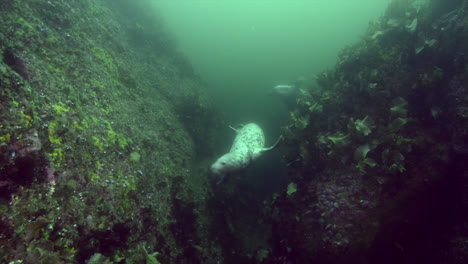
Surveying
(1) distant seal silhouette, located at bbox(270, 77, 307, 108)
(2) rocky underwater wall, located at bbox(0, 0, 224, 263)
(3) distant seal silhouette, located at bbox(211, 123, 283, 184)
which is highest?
(1) distant seal silhouette, located at bbox(270, 77, 307, 108)

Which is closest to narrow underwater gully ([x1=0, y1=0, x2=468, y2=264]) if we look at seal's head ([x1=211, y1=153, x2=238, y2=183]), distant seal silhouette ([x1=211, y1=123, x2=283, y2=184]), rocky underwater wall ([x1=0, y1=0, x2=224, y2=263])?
rocky underwater wall ([x1=0, y1=0, x2=224, y2=263])

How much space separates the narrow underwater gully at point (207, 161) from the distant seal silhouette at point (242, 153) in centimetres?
51

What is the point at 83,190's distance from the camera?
281cm

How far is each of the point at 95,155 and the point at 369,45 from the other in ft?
25.1

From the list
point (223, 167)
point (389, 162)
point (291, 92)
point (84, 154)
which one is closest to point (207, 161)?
point (223, 167)

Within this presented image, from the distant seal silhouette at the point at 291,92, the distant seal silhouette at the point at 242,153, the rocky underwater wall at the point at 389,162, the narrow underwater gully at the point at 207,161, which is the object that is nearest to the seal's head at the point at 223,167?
the distant seal silhouette at the point at 242,153

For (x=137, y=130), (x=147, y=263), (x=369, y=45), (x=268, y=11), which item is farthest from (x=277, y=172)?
(x=268, y=11)

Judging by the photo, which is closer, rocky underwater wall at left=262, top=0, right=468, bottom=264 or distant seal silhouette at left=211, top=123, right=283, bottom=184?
rocky underwater wall at left=262, top=0, right=468, bottom=264

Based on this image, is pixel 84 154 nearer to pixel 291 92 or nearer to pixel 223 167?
pixel 223 167

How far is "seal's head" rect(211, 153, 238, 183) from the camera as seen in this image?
5836 millimetres

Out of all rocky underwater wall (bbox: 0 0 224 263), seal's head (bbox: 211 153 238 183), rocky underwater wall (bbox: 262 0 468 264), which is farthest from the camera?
seal's head (bbox: 211 153 238 183)

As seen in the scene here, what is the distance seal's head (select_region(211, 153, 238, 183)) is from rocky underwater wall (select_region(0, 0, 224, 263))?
0.48 metres

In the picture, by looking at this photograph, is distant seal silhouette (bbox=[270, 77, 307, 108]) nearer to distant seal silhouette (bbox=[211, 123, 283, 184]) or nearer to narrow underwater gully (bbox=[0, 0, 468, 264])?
distant seal silhouette (bbox=[211, 123, 283, 184])

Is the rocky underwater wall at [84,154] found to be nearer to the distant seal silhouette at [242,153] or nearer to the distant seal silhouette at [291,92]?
the distant seal silhouette at [242,153]
